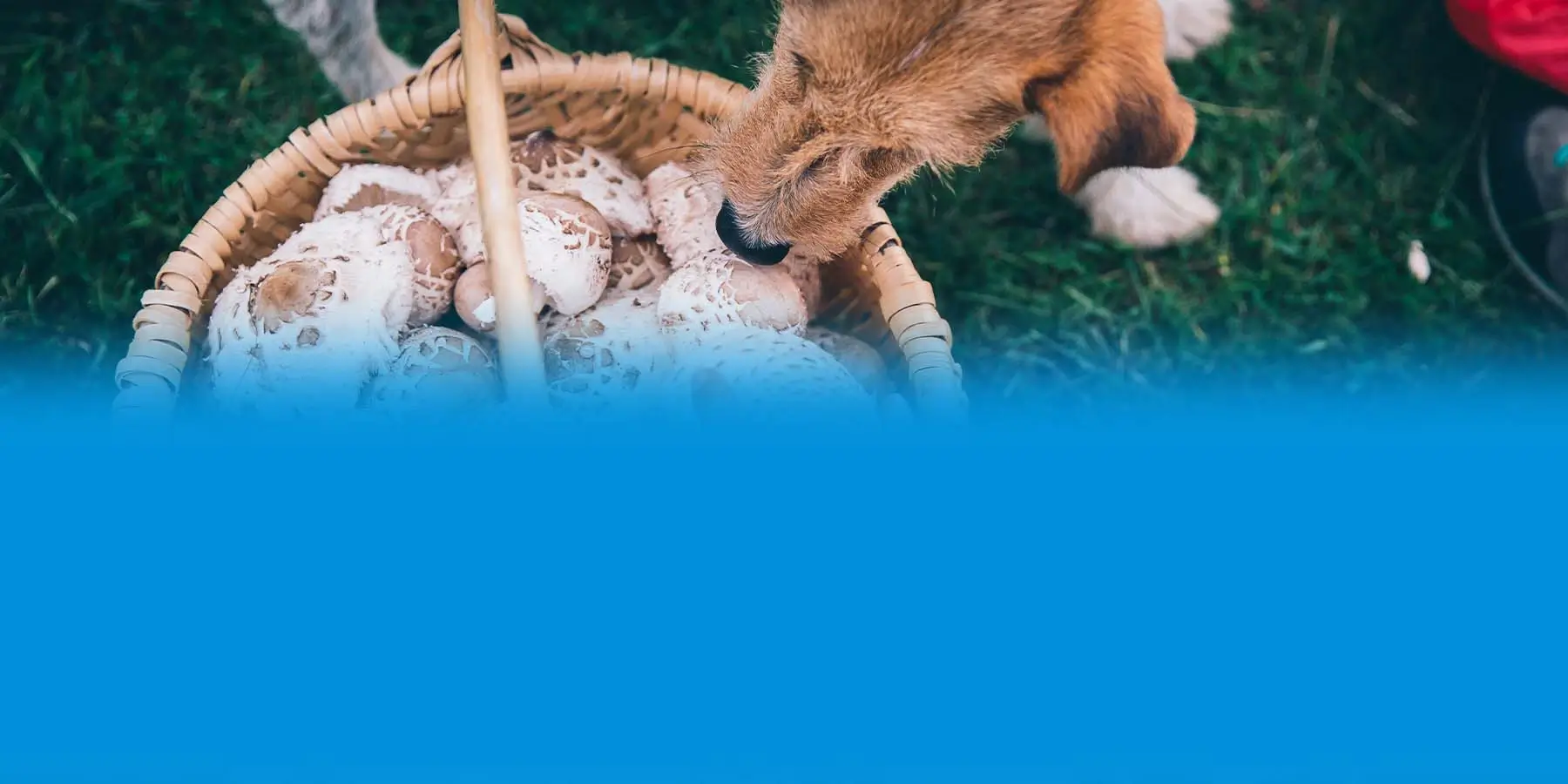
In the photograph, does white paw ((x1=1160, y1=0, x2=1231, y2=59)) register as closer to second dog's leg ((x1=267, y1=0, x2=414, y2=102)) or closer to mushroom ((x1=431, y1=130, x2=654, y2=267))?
mushroom ((x1=431, y1=130, x2=654, y2=267))

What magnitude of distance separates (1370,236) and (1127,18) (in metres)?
1.53

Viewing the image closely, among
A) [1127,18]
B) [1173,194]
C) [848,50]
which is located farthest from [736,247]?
[1173,194]

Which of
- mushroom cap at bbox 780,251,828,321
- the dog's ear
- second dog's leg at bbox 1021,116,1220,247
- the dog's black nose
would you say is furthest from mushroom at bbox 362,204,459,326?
second dog's leg at bbox 1021,116,1220,247

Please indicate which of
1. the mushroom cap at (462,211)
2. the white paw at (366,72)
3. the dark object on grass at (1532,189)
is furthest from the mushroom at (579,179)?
the dark object on grass at (1532,189)

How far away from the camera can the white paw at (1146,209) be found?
2887 mm

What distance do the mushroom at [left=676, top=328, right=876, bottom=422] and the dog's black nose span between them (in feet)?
0.65

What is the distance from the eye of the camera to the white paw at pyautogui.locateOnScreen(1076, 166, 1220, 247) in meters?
2.89

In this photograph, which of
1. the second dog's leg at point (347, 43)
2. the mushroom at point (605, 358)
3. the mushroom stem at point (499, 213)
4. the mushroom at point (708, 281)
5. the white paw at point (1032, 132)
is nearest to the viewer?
the mushroom stem at point (499, 213)

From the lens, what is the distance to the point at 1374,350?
2906 mm

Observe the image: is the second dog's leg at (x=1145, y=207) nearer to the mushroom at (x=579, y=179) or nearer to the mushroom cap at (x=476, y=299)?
the mushroom at (x=579, y=179)

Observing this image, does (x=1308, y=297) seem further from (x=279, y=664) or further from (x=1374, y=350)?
(x=279, y=664)

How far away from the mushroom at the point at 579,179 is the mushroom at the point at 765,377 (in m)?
0.41

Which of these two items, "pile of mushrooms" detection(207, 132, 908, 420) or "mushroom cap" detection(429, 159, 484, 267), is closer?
"pile of mushrooms" detection(207, 132, 908, 420)

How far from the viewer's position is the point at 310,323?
185cm
